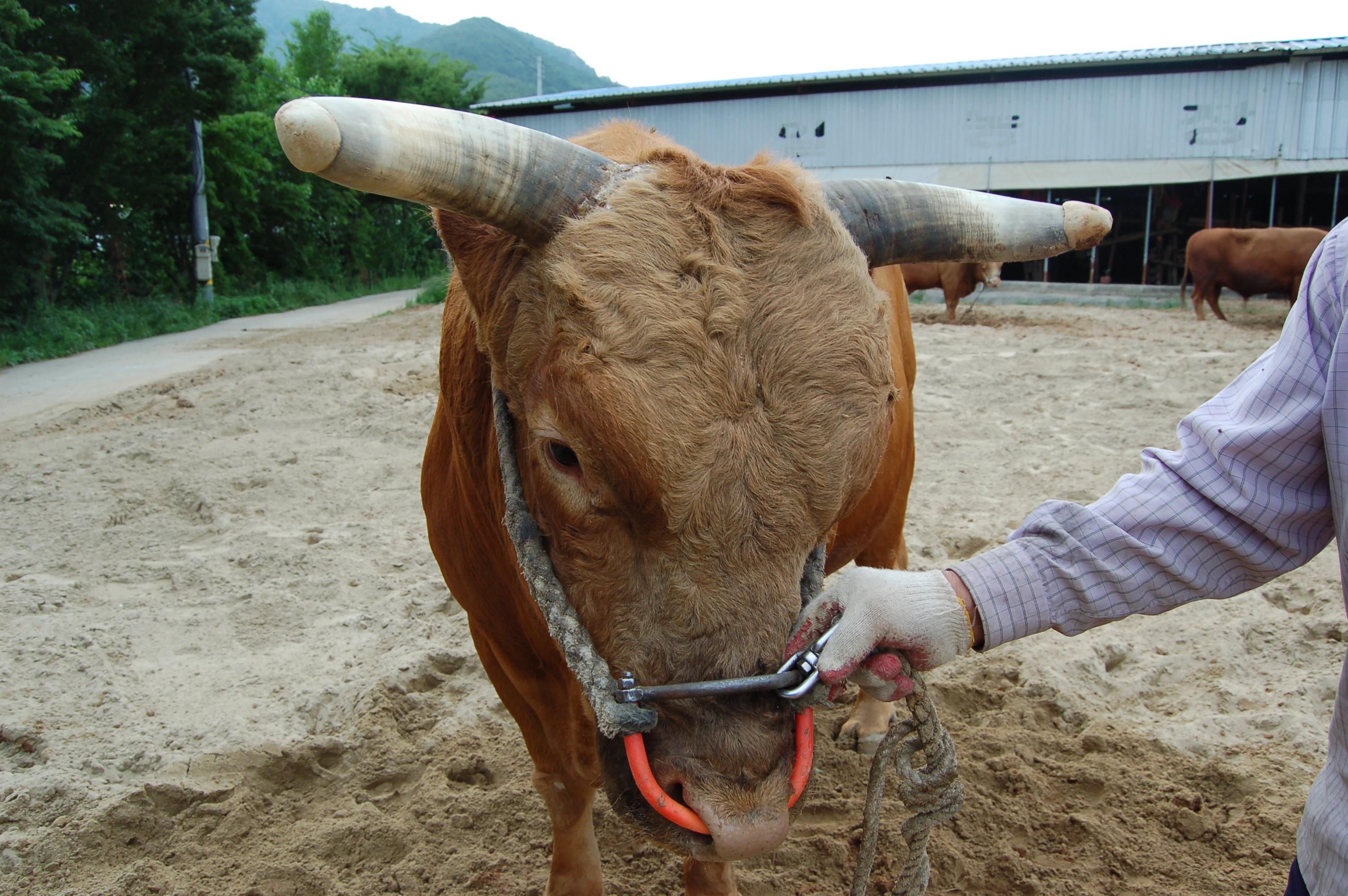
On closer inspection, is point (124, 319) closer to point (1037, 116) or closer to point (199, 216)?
point (199, 216)

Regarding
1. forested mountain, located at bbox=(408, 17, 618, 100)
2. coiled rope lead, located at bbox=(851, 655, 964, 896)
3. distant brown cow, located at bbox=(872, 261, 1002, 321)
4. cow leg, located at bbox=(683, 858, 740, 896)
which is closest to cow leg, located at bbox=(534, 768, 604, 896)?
cow leg, located at bbox=(683, 858, 740, 896)

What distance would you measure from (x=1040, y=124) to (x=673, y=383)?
22573mm

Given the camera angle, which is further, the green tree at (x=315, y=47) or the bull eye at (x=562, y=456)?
the green tree at (x=315, y=47)

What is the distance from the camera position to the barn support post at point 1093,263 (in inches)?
818

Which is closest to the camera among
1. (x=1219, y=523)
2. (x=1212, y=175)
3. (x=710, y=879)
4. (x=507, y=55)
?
(x=1219, y=523)

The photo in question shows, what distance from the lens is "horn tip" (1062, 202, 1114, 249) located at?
2178 mm

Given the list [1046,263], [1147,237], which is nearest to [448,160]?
[1147,237]

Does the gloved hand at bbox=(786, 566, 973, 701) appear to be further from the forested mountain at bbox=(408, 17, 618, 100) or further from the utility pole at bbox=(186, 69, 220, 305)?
the forested mountain at bbox=(408, 17, 618, 100)

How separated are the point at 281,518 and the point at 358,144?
4.47 meters

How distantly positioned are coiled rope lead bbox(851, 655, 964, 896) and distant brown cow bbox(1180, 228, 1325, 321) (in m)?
17.1

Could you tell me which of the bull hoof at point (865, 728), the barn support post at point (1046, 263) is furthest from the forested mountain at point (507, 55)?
the bull hoof at point (865, 728)

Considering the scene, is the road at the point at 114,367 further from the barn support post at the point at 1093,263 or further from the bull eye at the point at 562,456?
the barn support post at the point at 1093,263

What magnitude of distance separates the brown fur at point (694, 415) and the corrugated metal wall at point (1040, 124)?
55.5ft

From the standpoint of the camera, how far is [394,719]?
3.46m
